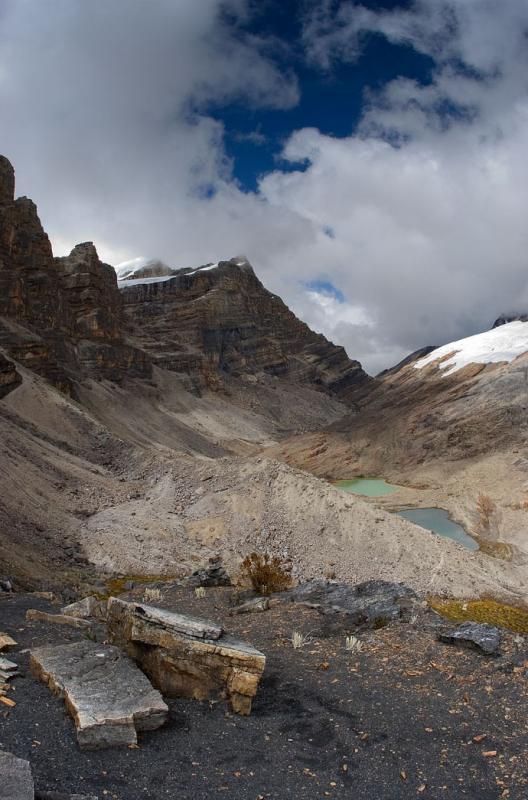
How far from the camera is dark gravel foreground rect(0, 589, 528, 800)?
20.2 feet

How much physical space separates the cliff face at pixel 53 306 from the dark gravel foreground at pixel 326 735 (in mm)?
48194

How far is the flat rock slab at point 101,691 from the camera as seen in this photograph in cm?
649

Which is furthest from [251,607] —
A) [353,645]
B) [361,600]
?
[353,645]

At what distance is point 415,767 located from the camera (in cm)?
707

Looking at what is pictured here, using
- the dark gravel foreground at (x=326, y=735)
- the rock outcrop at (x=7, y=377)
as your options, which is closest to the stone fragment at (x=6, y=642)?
the dark gravel foreground at (x=326, y=735)

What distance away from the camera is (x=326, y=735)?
7.73 metres

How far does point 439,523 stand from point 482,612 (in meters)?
31.5

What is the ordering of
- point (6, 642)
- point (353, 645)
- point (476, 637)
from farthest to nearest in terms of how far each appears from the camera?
point (353, 645), point (476, 637), point (6, 642)

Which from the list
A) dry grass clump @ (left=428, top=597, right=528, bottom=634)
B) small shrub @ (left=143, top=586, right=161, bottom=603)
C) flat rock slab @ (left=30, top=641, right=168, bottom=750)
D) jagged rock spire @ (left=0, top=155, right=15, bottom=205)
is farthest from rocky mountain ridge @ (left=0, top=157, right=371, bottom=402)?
flat rock slab @ (left=30, top=641, right=168, bottom=750)

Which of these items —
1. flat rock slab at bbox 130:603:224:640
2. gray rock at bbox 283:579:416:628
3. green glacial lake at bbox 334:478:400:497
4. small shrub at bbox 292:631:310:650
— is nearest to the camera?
flat rock slab at bbox 130:603:224:640

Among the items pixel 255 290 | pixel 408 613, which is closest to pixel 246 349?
pixel 255 290

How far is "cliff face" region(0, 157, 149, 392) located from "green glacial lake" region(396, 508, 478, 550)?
116 ft

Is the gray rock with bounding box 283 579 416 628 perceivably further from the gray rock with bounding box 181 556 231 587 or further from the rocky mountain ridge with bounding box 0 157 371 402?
A: the rocky mountain ridge with bounding box 0 157 371 402

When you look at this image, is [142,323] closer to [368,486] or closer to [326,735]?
[368,486]
